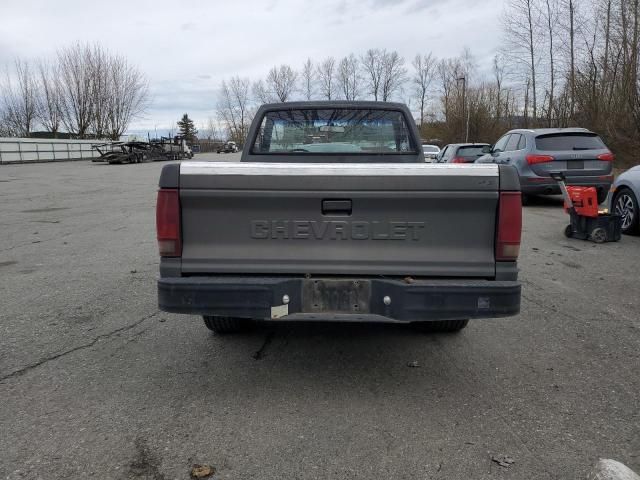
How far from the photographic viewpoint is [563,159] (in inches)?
427

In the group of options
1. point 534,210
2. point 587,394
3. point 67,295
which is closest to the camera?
point 587,394

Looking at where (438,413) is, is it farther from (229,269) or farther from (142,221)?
(142,221)

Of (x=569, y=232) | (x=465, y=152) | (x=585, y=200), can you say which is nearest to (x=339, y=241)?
(x=585, y=200)

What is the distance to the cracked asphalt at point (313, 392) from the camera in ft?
8.48

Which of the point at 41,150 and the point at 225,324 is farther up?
the point at 41,150

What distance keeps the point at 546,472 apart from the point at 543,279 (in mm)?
3802

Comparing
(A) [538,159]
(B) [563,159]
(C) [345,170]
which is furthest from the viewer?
(A) [538,159]

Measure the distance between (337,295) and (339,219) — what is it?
45 centimetres

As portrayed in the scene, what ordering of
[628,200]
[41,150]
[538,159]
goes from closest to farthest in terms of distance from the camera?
[628,200]
[538,159]
[41,150]

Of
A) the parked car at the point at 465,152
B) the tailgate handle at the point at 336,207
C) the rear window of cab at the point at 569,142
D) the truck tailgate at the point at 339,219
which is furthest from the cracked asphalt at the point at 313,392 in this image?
the parked car at the point at 465,152

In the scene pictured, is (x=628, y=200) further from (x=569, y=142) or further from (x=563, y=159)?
(x=569, y=142)

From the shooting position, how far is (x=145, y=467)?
252 cm

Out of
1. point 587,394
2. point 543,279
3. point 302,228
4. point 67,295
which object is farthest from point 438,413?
point 67,295

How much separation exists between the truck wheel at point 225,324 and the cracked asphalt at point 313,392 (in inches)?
3.8
